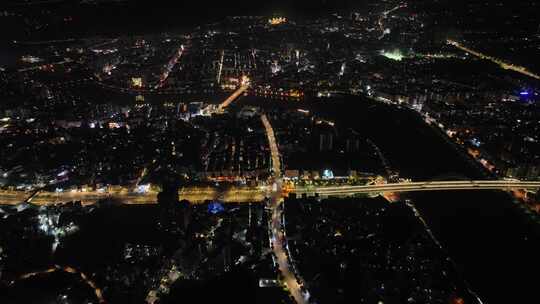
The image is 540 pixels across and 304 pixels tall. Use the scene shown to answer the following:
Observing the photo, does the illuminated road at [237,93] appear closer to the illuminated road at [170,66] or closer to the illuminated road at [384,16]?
the illuminated road at [170,66]

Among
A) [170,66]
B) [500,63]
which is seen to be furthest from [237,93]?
[500,63]

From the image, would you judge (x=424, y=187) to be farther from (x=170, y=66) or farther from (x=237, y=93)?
(x=170, y=66)

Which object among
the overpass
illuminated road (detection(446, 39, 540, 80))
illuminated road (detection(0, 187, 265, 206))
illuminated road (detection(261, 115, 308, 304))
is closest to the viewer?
illuminated road (detection(261, 115, 308, 304))

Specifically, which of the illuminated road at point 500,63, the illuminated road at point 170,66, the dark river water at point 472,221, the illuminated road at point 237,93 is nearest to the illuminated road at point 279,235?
the dark river water at point 472,221

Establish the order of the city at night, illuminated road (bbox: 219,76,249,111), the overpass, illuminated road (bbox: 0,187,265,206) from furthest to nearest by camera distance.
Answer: illuminated road (bbox: 219,76,249,111) → the overpass → illuminated road (bbox: 0,187,265,206) → the city at night

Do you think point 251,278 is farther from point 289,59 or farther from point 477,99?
point 289,59

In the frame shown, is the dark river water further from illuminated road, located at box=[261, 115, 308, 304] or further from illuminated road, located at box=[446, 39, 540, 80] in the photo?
illuminated road, located at box=[446, 39, 540, 80]

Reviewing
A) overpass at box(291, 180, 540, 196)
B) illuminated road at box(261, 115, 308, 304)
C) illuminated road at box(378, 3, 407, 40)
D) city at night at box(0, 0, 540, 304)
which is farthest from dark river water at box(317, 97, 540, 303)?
illuminated road at box(378, 3, 407, 40)
